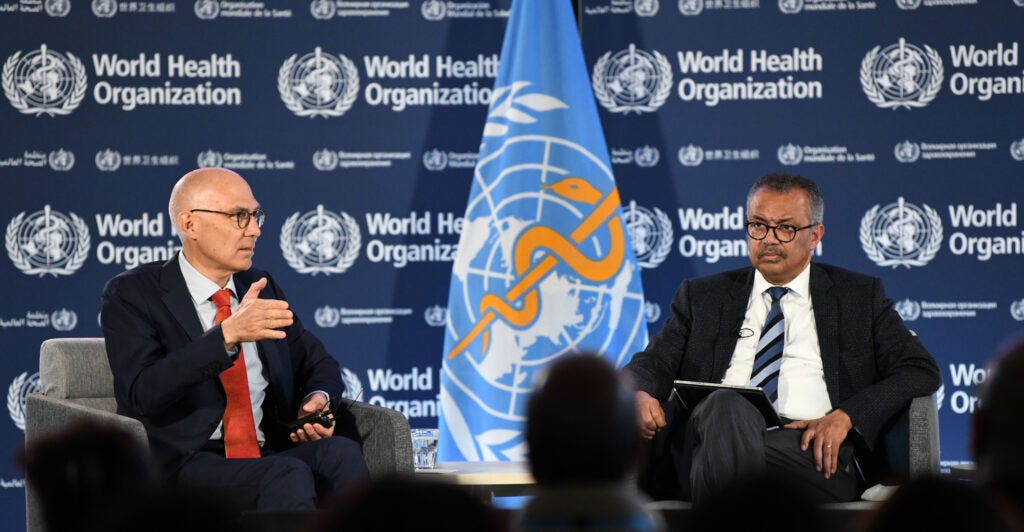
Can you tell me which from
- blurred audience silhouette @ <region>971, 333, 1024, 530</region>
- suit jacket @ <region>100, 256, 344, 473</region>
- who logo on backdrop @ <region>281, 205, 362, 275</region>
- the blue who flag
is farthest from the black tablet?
who logo on backdrop @ <region>281, 205, 362, 275</region>

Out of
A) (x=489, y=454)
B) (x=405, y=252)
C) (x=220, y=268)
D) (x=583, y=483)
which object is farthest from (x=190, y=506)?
(x=405, y=252)

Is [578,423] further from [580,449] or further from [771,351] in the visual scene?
[771,351]

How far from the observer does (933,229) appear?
5.30 meters

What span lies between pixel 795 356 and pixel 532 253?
1448mm

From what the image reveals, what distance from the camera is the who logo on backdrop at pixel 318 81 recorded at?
17.6 feet

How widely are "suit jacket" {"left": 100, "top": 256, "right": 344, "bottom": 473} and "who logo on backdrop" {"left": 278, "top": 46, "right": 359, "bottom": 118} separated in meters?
1.95

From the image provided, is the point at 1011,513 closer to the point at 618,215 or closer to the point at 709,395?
the point at 709,395

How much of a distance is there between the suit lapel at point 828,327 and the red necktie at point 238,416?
1.82 meters

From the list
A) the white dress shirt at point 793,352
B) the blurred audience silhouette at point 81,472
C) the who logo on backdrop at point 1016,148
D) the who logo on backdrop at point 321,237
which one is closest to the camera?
the blurred audience silhouette at point 81,472

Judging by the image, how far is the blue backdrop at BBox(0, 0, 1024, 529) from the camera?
5305 mm

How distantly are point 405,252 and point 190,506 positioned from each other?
437 centimetres

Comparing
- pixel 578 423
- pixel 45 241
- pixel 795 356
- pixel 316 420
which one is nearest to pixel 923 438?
pixel 795 356

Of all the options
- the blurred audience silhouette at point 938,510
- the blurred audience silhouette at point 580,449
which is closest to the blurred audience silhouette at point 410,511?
the blurred audience silhouette at point 580,449

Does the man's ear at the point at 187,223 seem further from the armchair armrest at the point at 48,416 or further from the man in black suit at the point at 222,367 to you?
the armchair armrest at the point at 48,416
